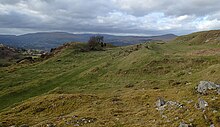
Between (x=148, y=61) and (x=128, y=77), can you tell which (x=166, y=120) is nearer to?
(x=128, y=77)

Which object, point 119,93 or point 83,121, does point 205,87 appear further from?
point 119,93

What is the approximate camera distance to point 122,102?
3359cm

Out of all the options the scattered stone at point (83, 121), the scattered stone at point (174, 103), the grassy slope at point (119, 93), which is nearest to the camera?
the scattered stone at point (174, 103)

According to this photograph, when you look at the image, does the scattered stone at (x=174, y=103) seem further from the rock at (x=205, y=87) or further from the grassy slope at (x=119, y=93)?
the rock at (x=205, y=87)

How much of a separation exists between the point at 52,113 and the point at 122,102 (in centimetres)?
970

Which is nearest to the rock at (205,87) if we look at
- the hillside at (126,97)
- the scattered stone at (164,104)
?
the hillside at (126,97)

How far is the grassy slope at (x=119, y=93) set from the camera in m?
24.1

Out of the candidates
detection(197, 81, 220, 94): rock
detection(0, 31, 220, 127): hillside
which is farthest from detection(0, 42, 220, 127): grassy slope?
detection(197, 81, 220, 94): rock

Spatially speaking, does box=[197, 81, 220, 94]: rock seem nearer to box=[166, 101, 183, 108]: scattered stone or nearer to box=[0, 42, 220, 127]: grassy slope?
box=[0, 42, 220, 127]: grassy slope

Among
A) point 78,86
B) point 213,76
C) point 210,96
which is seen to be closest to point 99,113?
point 210,96

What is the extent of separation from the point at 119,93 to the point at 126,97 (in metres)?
5.56

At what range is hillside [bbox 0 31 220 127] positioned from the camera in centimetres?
2252

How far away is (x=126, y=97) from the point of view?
116ft

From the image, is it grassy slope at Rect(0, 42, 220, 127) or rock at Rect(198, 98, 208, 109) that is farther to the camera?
grassy slope at Rect(0, 42, 220, 127)
